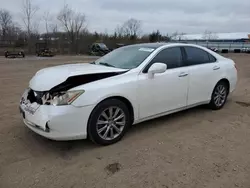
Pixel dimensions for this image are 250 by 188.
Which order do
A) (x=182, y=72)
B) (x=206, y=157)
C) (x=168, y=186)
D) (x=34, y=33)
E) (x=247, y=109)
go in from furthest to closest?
(x=34, y=33) → (x=247, y=109) → (x=182, y=72) → (x=206, y=157) → (x=168, y=186)

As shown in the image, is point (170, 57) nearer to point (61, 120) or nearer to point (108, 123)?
point (108, 123)

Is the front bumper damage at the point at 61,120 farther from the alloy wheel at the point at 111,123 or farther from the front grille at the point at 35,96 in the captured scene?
the alloy wheel at the point at 111,123

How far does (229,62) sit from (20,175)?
4.67m

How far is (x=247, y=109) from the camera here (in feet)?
17.5

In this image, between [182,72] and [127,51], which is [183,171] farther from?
[127,51]

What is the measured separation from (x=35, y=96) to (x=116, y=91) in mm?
1138

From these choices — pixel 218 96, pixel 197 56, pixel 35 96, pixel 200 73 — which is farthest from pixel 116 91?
pixel 218 96

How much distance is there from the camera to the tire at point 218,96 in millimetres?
5047

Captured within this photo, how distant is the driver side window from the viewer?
4.06m

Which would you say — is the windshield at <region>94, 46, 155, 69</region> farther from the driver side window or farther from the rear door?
the rear door

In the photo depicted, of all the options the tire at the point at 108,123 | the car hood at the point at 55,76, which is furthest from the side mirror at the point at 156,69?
the tire at the point at 108,123

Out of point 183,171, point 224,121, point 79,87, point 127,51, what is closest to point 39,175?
point 79,87

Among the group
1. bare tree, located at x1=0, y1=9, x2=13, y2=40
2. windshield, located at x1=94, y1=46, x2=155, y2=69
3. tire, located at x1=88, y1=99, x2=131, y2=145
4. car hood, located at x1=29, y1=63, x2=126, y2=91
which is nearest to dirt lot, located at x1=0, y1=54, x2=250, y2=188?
tire, located at x1=88, y1=99, x2=131, y2=145

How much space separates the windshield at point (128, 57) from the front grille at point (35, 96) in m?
1.35
